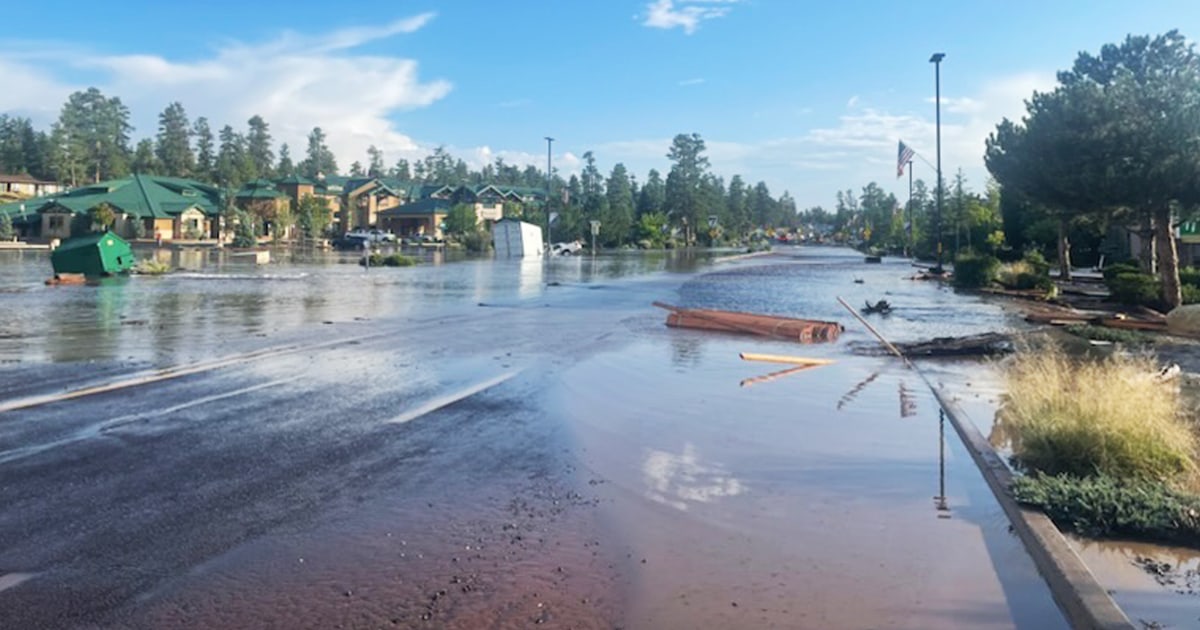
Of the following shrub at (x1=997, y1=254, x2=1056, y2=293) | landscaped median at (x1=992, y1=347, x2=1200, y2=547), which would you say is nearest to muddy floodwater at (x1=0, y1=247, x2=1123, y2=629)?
landscaped median at (x1=992, y1=347, x2=1200, y2=547)

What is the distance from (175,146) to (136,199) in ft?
159

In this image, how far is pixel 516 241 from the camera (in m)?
75.8

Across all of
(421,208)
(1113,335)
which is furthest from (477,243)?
(1113,335)

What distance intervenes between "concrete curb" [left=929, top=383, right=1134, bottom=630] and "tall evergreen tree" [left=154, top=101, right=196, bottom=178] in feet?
463

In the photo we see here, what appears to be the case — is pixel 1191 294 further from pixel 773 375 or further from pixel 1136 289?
pixel 773 375

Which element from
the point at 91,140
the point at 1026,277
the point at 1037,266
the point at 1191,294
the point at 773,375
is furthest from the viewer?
the point at 91,140

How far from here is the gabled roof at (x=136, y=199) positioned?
291 feet

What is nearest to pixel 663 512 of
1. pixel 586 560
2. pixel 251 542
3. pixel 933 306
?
pixel 586 560

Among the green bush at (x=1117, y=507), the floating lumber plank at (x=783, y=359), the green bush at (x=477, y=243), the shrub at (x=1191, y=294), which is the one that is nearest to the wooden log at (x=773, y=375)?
the floating lumber plank at (x=783, y=359)

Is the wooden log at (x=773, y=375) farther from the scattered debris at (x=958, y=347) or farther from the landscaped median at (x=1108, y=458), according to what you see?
the landscaped median at (x=1108, y=458)

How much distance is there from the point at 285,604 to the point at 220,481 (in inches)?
101

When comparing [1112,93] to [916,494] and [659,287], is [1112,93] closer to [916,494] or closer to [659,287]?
[659,287]

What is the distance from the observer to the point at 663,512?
6598 millimetres

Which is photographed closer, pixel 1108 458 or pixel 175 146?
pixel 1108 458
